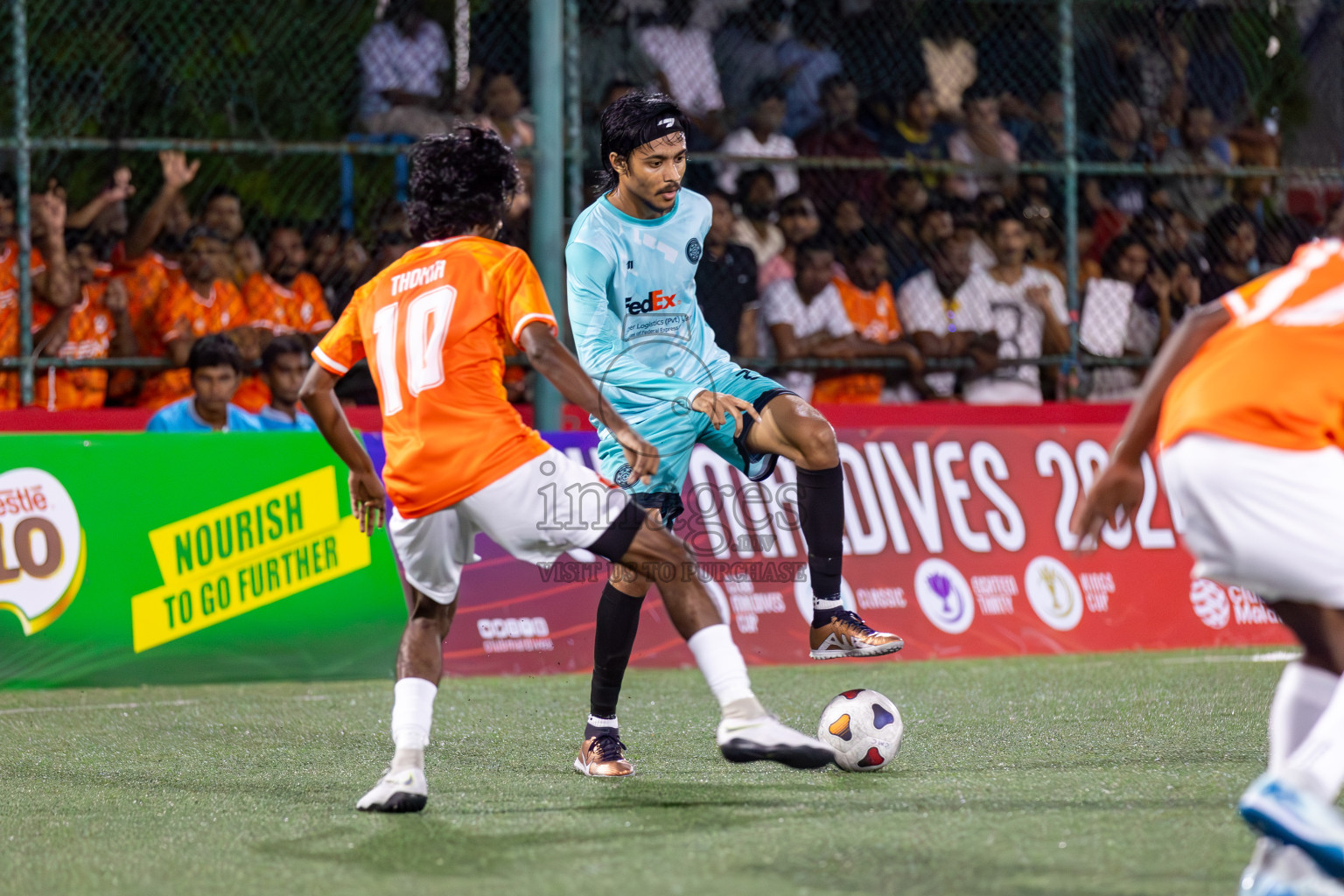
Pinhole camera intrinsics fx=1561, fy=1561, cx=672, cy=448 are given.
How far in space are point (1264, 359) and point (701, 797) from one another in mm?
2176

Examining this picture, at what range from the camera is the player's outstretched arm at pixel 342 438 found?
179 inches

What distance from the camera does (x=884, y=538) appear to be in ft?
27.7

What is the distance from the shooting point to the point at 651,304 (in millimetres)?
5363

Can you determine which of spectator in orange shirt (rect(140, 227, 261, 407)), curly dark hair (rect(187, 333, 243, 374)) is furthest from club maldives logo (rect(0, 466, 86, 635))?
spectator in orange shirt (rect(140, 227, 261, 407))

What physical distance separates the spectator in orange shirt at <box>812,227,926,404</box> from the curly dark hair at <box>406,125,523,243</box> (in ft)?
17.6

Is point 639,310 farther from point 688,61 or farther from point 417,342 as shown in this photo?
point 688,61

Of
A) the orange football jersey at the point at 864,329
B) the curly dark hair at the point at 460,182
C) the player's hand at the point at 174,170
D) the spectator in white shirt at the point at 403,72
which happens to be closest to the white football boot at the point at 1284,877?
the curly dark hair at the point at 460,182

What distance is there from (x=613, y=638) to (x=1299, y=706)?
256 cm

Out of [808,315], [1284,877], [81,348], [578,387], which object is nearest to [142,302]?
[81,348]

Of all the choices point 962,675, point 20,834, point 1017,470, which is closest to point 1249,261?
point 1017,470

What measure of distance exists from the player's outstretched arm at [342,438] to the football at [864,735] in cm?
163

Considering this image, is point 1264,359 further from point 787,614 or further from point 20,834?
point 787,614

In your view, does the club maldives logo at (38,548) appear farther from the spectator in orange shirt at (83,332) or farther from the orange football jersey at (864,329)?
the orange football jersey at (864,329)

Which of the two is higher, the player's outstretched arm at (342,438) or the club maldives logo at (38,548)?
the player's outstretched arm at (342,438)
